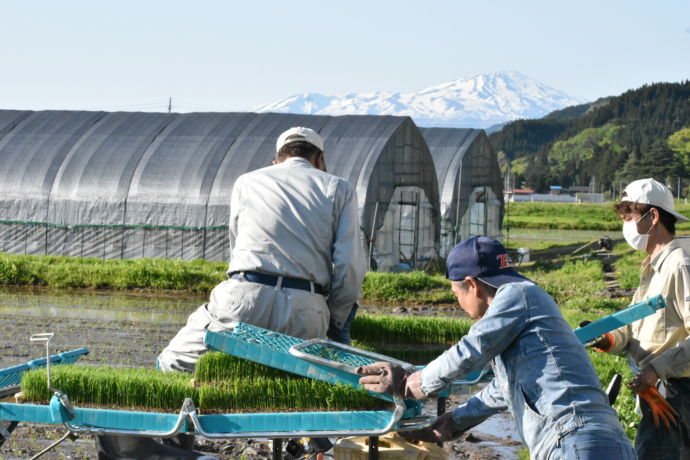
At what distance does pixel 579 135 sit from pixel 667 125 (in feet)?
59.9

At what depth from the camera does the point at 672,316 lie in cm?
440

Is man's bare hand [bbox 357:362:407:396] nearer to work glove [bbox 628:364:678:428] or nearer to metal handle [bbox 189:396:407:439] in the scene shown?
metal handle [bbox 189:396:407:439]

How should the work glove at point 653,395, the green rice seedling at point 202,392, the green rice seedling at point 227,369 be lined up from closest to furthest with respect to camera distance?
the green rice seedling at point 202,392
the green rice seedling at point 227,369
the work glove at point 653,395

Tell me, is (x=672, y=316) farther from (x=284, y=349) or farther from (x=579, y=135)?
(x=579, y=135)

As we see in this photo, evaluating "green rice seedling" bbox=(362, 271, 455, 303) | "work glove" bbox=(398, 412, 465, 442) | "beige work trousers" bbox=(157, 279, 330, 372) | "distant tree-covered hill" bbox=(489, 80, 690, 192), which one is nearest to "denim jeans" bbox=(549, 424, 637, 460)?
"work glove" bbox=(398, 412, 465, 442)

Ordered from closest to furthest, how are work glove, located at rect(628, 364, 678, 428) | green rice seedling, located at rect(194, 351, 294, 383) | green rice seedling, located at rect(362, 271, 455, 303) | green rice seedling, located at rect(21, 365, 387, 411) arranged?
green rice seedling, located at rect(21, 365, 387, 411) < green rice seedling, located at rect(194, 351, 294, 383) < work glove, located at rect(628, 364, 678, 428) < green rice seedling, located at rect(362, 271, 455, 303)

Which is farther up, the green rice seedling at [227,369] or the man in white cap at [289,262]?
the man in white cap at [289,262]

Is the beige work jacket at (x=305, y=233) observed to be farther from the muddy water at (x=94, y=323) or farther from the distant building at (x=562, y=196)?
the distant building at (x=562, y=196)

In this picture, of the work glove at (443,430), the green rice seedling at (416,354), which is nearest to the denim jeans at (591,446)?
the work glove at (443,430)

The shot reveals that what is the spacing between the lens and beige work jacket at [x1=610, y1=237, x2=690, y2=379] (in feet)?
14.0

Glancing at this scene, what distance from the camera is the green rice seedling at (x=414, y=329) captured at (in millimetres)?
6711

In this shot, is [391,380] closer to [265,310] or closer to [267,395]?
[267,395]

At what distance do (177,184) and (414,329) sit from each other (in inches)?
622

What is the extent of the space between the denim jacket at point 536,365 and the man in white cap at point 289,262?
108 centimetres
